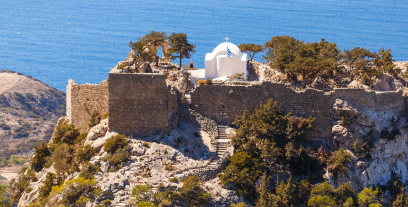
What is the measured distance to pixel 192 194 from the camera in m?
33.2

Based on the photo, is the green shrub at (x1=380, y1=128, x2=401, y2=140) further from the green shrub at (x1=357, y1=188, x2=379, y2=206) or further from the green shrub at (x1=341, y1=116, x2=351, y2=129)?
the green shrub at (x1=357, y1=188, x2=379, y2=206)

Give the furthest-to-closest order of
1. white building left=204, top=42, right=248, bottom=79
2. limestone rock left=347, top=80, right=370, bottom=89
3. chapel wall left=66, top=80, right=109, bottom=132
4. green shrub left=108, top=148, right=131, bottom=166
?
white building left=204, top=42, right=248, bottom=79, limestone rock left=347, top=80, right=370, bottom=89, chapel wall left=66, top=80, right=109, bottom=132, green shrub left=108, top=148, right=131, bottom=166

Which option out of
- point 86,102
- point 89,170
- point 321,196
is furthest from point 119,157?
point 321,196

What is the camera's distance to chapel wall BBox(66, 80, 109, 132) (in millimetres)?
41156

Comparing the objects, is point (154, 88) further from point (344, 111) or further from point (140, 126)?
point (344, 111)

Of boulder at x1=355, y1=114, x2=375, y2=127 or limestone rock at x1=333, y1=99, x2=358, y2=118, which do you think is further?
boulder at x1=355, y1=114, x2=375, y2=127

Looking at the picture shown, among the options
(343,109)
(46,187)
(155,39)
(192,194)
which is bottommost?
(192,194)

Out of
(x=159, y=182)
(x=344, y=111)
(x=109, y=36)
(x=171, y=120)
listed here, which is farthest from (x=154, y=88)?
(x=109, y=36)

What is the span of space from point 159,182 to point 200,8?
74.5 m

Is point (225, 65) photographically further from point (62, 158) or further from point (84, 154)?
point (62, 158)

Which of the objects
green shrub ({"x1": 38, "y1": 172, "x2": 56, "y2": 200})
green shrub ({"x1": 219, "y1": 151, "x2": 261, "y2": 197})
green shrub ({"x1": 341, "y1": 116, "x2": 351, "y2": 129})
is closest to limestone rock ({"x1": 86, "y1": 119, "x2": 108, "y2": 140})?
green shrub ({"x1": 38, "y1": 172, "x2": 56, "y2": 200})

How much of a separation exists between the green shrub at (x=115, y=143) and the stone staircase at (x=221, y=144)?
232 inches

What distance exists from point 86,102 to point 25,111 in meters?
83.3

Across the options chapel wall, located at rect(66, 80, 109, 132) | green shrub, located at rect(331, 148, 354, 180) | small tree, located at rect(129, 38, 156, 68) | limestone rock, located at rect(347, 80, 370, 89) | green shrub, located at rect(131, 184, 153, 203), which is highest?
small tree, located at rect(129, 38, 156, 68)
